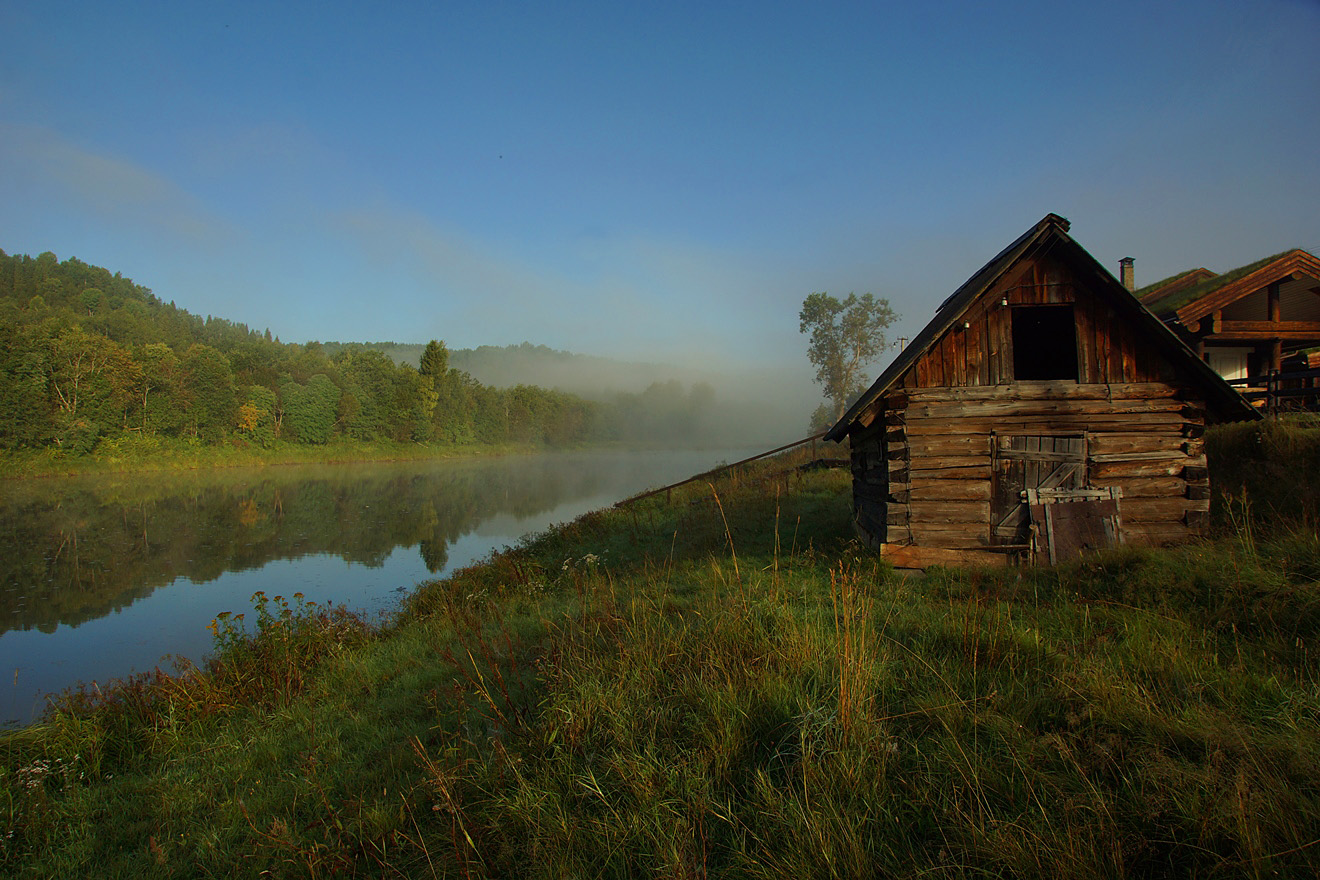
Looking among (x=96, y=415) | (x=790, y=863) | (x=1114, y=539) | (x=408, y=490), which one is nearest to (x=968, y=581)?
(x=1114, y=539)

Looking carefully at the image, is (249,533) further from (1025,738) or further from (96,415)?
(96,415)

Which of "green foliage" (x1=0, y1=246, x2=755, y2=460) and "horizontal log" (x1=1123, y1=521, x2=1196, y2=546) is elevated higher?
"green foliage" (x1=0, y1=246, x2=755, y2=460)

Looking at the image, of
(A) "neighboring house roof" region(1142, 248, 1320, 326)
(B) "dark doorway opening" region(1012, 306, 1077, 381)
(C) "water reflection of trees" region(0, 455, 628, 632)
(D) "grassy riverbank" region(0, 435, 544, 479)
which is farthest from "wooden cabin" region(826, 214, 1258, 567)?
(D) "grassy riverbank" region(0, 435, 544, 479)

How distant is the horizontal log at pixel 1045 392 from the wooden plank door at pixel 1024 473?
67cm

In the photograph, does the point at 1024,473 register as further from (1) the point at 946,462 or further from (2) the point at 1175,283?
(2) the point at 1175,283

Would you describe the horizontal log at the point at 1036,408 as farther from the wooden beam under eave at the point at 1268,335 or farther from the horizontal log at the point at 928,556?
the wooden beam under eave at the point at 1268,335

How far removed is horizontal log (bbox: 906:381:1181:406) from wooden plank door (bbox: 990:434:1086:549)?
2.21ft

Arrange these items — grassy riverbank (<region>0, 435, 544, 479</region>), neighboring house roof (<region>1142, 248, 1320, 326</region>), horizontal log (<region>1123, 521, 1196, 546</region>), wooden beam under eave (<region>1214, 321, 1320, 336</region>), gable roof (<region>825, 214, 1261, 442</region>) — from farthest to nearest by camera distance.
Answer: grassy riverbank (<region>0, 435, 544, 479</region>) → wooden beam under eave (<region>1214, 321, 1320, 336</region>) → neighboring house roof (<region>1142, 248, 1320, 326</region>) → horizontal log (<region>1123, 521, 1196, 546</region>) → gable roof (<region>825, 214, 1261, 442</region>)

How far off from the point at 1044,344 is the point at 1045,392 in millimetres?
4848

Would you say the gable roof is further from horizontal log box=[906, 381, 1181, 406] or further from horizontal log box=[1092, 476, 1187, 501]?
horizontal log box=[1092, 476, 1187, 501]

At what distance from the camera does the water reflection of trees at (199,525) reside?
16578 mm

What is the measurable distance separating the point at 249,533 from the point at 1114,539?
2857 cm

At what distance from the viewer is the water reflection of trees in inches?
653

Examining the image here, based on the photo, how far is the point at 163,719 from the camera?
23.4ft
